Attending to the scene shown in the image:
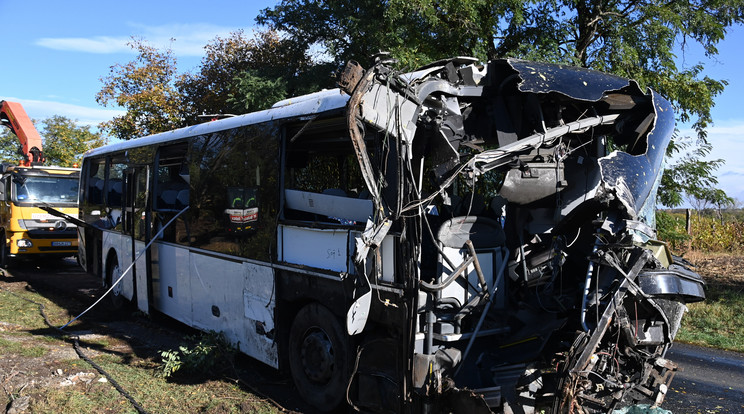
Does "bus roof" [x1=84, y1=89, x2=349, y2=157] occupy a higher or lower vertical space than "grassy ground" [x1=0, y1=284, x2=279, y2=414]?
higher

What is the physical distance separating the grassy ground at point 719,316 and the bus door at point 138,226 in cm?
822

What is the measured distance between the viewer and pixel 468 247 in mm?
4734

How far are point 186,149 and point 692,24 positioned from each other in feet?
37.8

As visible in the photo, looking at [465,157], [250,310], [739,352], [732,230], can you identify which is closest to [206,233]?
[250,310]

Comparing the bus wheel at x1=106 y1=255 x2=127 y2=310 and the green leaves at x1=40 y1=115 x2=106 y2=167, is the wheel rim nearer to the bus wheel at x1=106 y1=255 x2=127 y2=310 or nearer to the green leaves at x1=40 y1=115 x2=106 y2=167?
the bus wheel at x1=106 y1=255 x2=127 y2=310

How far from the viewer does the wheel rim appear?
5521mm

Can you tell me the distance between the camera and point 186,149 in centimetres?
831

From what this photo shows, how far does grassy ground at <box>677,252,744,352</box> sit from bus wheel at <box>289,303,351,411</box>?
583cm

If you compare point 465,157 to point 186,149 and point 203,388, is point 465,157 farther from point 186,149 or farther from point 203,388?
point 186,149

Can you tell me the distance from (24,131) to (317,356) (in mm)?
15503

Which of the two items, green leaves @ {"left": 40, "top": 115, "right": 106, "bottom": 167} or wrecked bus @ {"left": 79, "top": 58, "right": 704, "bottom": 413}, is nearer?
A: wrecked bus @ {"left": 79, "top": 58, "right": 704, "bottom": 413}

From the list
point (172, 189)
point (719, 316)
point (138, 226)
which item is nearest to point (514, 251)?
point (172, 189)

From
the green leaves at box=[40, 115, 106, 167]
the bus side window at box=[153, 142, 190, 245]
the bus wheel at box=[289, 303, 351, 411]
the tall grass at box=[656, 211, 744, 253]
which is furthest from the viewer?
the green leaves at box=[40, 115, 106, 167]

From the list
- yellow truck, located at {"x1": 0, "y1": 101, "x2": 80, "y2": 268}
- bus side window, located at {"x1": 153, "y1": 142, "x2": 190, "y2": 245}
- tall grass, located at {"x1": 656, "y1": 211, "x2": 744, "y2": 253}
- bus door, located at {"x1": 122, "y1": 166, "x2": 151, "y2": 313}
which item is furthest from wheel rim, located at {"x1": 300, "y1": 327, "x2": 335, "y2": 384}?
tall grass, located at {"x1": 656, "y1": 211, "x2": 744, "y2": 253}
